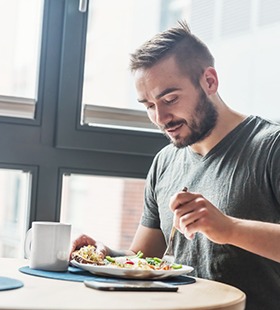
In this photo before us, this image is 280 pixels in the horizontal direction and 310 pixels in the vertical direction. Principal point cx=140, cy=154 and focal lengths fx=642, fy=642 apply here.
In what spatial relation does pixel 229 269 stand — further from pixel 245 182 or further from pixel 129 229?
pixel 129 229

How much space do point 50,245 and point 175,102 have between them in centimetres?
58

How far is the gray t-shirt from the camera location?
1.70m

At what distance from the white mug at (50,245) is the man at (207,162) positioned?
26 centimetres

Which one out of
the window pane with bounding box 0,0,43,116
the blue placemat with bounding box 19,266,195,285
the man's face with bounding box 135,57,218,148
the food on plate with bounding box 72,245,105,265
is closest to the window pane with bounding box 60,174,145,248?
the window pane with bounding box 0,0,43,116

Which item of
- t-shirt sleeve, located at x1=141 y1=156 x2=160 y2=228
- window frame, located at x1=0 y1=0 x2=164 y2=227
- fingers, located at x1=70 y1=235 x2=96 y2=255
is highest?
window frame, located at x1=0 y1=0 x2=164 y2=227

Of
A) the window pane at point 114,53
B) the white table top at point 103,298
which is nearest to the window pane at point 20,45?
the window pane at point 114,53

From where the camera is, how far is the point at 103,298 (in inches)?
46.5

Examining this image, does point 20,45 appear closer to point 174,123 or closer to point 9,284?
point 174,123

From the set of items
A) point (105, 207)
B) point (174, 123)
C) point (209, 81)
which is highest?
point (209, 81)

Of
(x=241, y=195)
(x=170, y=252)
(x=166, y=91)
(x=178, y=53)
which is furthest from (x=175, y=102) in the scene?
(x=170, y=252)

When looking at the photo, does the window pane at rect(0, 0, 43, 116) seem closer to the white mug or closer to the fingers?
the fingers

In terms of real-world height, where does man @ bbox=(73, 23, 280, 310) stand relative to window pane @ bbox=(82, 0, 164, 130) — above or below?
below

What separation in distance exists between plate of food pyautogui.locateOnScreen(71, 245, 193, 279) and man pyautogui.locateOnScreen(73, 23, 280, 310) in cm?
16

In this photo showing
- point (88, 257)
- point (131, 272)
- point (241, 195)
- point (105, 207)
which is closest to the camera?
point (131, 272)
